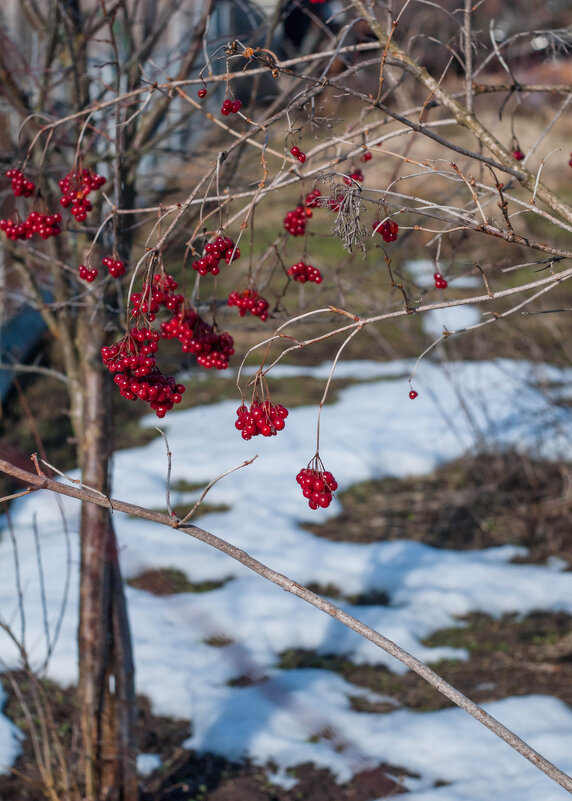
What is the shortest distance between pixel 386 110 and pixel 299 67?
11.2ft

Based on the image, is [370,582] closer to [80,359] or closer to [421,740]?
[421,740]

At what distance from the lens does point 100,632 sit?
109 inches

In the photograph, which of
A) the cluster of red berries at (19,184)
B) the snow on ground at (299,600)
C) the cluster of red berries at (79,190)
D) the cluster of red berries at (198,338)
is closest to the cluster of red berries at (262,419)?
the cluster of red berries at (198,338)

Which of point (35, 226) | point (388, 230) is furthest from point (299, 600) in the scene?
point (388, 230)

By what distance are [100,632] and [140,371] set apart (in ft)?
4.46

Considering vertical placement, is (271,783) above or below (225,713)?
below

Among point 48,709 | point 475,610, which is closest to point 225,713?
point 48,709

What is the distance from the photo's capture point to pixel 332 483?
5.75 ft

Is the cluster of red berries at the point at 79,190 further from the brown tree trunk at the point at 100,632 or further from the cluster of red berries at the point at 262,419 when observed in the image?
the cluster of red berries at the point at 262,419

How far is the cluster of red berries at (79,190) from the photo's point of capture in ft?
7.17

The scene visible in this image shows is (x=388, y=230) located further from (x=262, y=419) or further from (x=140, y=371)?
(x=140, y=371)

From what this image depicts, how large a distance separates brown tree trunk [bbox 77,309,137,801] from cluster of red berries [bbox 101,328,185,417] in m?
0.98

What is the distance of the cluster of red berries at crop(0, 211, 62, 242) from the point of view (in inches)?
89.9

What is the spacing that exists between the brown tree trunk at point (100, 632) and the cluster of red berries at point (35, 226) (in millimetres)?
468
